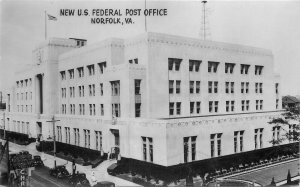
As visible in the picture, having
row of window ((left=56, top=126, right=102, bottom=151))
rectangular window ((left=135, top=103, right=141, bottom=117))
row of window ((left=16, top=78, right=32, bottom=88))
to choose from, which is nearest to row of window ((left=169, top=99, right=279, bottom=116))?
rectangular window ((left=135, top=103, right=141, bottom=117))

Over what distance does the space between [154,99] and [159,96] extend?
2.48 feet

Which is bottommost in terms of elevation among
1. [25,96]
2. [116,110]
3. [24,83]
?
[116,110]

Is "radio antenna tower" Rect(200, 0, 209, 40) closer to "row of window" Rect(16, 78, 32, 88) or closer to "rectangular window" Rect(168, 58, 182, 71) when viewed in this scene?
"rectangular window" Rect(168, 58, 182, 71)

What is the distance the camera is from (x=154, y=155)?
2847 cm

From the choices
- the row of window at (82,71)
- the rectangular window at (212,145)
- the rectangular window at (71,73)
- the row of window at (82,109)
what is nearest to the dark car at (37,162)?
the row of window at (82,109)

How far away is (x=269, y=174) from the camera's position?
103ft

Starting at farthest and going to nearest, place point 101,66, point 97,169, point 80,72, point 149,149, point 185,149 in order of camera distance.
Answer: point 80,72 → point 101,66 → point 97,169 → point 149,149 → point 185,149

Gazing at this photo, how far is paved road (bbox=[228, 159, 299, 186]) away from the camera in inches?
1156

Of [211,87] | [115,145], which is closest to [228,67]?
[211,87]

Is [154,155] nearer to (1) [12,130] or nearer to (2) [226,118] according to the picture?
(2) [226,118]

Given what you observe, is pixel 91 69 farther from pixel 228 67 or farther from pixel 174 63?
pixel 228 67

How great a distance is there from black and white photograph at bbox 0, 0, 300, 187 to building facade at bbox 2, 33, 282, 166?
5.0 inches

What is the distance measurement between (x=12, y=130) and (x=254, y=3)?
47578mm

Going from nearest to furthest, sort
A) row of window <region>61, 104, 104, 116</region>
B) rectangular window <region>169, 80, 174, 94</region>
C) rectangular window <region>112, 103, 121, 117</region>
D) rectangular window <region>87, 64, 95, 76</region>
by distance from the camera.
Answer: rectangular window <region>112, 103, 121, 117</region> → rectangular window <region>169, 80, 174, 94</region> → row of window <region>61, 104, 104, 116</region> → rectangular window <region>87, 64, 95, 76</region>
